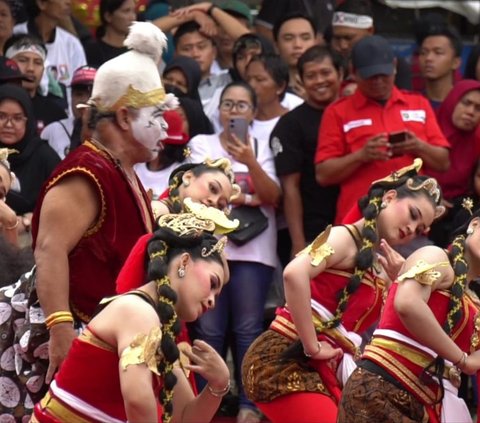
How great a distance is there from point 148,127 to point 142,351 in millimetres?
1375

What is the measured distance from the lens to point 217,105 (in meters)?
8.41

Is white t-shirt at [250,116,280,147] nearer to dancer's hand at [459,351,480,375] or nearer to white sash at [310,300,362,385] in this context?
white sash at [310,300,362,385]

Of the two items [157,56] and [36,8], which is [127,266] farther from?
[36,8]

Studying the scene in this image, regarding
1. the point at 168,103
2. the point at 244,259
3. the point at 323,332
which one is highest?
the point at 168,103

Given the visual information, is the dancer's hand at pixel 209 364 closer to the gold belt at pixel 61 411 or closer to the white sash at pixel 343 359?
the gold belt at pixel 61 411

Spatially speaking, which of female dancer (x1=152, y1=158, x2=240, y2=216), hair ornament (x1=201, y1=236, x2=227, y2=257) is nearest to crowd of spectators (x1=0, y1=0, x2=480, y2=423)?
female dancer (x1=152, y1=158, x2=240, y2=216)

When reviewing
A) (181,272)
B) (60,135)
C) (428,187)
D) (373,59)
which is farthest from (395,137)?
(181,272)

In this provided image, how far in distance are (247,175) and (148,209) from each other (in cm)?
234

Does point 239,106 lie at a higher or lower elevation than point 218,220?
lower

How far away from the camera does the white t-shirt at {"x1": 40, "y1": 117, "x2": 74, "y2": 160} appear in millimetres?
8055

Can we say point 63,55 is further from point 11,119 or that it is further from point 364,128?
point 364,128

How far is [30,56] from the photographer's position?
328 inches

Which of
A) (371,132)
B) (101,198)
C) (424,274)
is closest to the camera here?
(101,198)

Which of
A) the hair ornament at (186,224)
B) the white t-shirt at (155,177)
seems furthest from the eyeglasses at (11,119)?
the hair ornament at (186,224)
